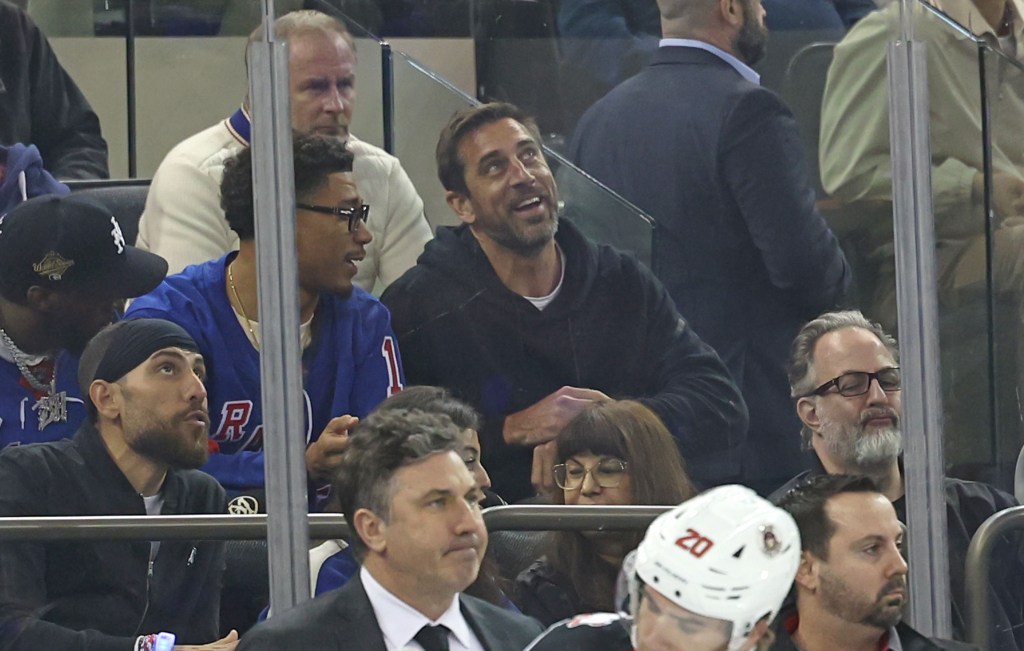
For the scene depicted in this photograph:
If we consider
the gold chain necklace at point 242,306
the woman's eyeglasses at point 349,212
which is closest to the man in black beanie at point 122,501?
the gold chain necklace at point 242,306

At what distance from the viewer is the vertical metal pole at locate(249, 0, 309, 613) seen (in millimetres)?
3973

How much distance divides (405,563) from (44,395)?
2.28ft

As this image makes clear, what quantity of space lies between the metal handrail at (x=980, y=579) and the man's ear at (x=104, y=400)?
1.53 m

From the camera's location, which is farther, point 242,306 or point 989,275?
point 989,275

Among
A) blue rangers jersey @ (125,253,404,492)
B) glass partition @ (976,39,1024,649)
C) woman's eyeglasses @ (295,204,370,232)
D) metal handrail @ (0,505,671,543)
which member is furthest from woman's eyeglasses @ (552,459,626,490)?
glass partition @ (976,39,1024,649)

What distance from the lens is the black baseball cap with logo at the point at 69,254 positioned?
4031 mm

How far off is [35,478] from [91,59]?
725 millimetres

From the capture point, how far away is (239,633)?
400cm

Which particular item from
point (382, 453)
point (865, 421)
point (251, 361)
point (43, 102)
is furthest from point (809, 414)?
point (43, 102)

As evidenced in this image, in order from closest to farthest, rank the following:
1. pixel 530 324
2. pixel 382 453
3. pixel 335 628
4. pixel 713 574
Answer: pixel 713 574 < pixel 335 628 < pixel 382 453 < pixel 530 324

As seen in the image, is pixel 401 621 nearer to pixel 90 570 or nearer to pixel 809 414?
pixel 90 570

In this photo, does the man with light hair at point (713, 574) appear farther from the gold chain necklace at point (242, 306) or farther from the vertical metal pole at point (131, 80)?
the vertical metal pole at point (131, 80)

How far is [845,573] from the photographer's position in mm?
4082

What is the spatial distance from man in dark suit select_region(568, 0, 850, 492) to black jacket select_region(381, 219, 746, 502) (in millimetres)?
52
